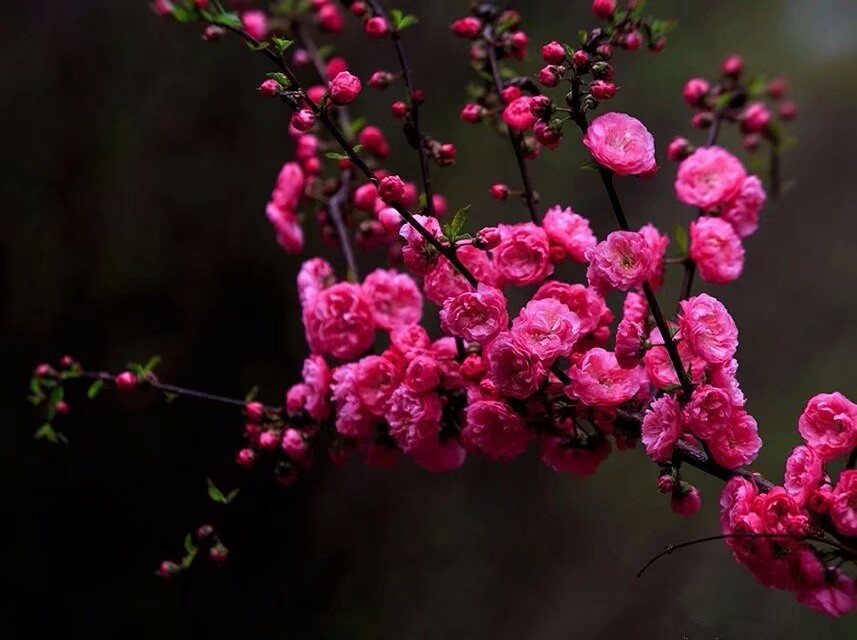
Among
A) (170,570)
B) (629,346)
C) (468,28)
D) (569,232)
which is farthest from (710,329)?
(170,570)

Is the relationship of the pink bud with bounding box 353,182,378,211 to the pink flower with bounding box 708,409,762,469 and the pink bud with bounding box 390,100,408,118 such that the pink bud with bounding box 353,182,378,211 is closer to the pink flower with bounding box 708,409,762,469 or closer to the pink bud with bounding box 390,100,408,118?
the pink bud with bounding box 390,100,408,118

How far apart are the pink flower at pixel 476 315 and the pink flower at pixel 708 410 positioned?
0.14 meters

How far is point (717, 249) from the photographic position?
698 mm

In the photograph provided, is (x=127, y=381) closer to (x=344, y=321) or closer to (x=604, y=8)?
(x=344, y=321)

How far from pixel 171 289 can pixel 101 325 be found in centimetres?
10

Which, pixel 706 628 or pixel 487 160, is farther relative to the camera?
pixel 487 160

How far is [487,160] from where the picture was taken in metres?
1.12

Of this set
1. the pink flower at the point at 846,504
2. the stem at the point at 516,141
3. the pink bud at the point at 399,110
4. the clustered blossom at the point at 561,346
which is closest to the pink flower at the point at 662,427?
the clustered blossom at the point at 561,346

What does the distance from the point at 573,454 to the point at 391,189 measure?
0.26 m

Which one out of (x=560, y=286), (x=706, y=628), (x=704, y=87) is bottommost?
(x=706, y=628)

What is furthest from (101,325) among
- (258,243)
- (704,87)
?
(704,87)

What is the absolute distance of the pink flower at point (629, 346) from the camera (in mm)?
570

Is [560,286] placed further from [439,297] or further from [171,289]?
[171,289]

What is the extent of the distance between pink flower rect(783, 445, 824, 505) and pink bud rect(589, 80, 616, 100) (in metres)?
0.26
